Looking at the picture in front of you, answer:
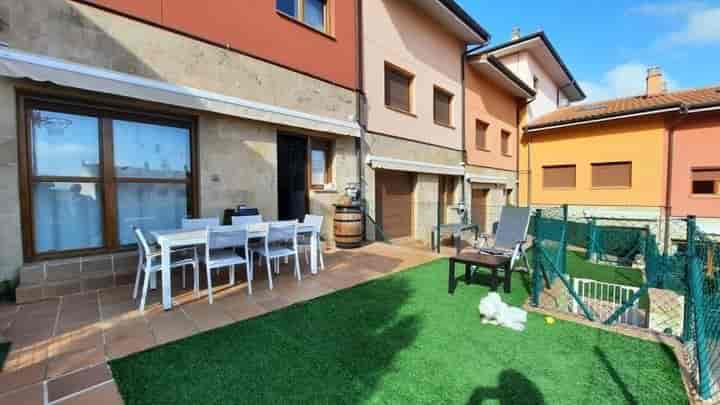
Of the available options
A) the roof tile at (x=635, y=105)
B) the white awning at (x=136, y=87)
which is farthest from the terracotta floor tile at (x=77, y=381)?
the roof tile at (x=635, y=105)

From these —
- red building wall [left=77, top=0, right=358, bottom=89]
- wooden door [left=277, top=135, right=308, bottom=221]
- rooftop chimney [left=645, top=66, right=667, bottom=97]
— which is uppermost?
rooftop chimney [left=645, top=66, right=667, bottom=97]

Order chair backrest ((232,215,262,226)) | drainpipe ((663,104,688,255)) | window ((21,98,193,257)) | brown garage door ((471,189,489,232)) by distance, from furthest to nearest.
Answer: brown garage door ((471,189,489,232))
drainpipe ((663,104,688,255))
chair backrest ((232,215,262,226))
window ((21,98,193,257))

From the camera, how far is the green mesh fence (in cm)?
217

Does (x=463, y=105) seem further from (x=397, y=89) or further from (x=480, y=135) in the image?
(x=397, y=89)

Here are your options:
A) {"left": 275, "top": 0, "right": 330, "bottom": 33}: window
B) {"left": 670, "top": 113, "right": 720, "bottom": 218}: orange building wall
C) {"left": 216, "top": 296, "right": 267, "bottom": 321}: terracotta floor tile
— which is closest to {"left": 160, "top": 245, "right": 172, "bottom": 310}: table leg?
{"left": 216, "top": 296, "right": 267, "bottom": 321}: terracotta floor tile

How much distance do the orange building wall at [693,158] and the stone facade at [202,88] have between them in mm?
12533

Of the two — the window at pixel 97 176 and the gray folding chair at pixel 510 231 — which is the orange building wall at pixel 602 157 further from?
the window at pixel 97 176

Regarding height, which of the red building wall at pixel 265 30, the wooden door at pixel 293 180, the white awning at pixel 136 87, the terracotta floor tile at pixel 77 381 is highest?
the red building wall at pixel 265 30

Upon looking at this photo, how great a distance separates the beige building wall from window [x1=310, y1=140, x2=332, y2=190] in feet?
4.57

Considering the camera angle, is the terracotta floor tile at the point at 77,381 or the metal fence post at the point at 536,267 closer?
the terracotta floor tile at the point at 77,381

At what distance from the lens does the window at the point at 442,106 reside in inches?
413

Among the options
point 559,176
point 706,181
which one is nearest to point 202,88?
point 559,176

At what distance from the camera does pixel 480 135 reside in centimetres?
1292

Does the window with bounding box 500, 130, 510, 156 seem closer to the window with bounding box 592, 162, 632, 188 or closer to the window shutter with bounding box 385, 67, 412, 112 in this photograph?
the window with bounding box 592, 162, 632, 188
